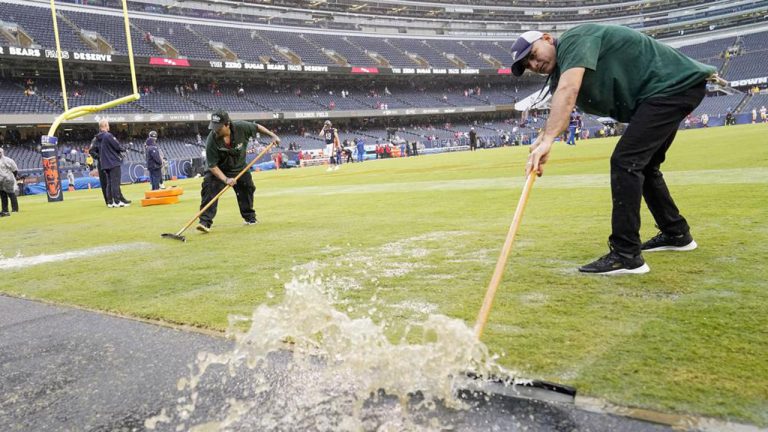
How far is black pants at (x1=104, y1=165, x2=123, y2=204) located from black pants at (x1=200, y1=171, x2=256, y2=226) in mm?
6650

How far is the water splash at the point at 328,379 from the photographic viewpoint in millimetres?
1804

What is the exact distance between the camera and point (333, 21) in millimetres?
58031

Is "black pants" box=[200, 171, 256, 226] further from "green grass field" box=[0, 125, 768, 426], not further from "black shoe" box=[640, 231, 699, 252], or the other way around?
"black shoe" box=[640, 231, 699, 252]

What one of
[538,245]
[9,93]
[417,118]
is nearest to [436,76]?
[417,118]

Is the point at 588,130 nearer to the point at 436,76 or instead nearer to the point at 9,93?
the point at 436,76

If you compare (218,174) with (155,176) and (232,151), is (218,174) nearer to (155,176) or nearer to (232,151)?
(232,151)

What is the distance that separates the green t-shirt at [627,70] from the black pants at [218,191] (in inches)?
201

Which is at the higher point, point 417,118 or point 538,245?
point 417,118

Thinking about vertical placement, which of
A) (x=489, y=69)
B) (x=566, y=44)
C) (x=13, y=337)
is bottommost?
(x=13, y=337)

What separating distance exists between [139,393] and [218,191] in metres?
5.43

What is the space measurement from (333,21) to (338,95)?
37.2ft

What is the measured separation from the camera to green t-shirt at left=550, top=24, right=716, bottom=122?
130 inches

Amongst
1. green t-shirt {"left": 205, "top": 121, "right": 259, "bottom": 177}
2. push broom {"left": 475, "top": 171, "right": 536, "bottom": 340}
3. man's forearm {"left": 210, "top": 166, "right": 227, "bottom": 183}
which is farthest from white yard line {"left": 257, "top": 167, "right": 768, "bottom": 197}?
push broom {"left": 475, "top": 171, "right": 536, "bottom": 340}

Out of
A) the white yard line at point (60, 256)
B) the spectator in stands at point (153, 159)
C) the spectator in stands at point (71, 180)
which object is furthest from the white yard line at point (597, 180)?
the spectator in stands at point (71, 180)
